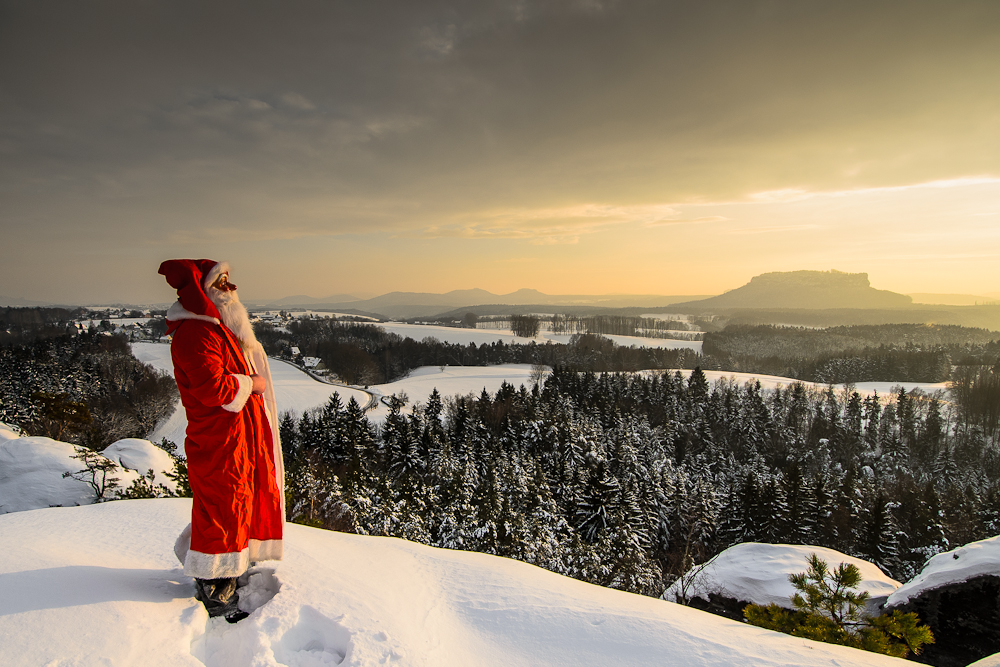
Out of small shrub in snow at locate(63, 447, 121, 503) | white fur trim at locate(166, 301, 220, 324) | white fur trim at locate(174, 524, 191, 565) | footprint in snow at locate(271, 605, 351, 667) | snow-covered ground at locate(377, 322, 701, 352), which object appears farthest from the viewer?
snow-covered ground at locate(377, 322, 701, 352)

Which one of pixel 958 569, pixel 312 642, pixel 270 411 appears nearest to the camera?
pixel 312 642

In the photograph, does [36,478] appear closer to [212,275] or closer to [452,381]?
[212,275]

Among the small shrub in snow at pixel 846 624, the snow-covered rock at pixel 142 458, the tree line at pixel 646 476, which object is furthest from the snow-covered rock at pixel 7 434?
the small shrub in snow at pixel 846 624

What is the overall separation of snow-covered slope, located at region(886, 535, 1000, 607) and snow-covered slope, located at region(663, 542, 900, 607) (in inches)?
103

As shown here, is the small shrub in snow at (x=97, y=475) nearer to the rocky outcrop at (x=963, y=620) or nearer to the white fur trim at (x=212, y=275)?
the white fur trim at (x=212, y=275)

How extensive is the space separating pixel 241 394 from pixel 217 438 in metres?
0.32

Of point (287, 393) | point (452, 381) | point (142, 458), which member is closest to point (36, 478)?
point (142, 458)

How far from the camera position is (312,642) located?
2.82 meters

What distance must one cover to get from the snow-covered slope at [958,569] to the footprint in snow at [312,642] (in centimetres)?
1065

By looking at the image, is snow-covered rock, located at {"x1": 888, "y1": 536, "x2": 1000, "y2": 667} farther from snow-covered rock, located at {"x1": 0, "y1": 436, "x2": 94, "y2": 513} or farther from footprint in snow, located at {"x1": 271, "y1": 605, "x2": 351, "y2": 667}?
snow-covered rock, located at {"x1": 0, "y1": 436, "x2": 94, "y2": 513}

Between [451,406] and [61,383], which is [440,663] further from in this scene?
[61,383]

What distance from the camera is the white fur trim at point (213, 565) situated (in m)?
2.80

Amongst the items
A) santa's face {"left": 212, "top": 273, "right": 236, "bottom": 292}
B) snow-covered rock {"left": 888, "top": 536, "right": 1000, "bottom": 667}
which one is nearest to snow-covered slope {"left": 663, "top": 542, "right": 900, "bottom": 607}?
snow-covered rock {"left": 888, "top": 536, "right": 1000, "bottom": 667}

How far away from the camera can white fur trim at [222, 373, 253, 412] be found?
112 inches
